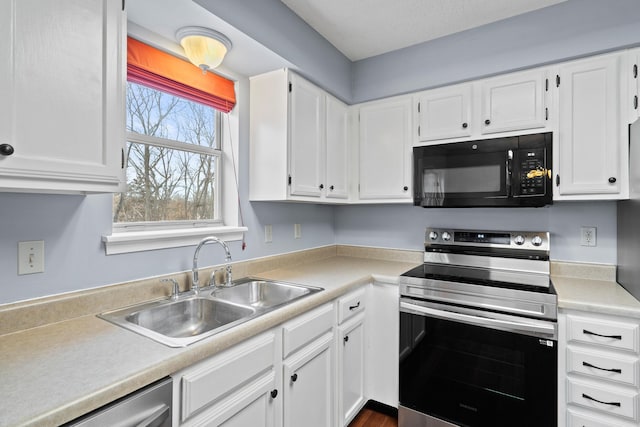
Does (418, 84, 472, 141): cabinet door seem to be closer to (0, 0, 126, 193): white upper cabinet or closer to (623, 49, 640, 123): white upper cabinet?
(623, 49, 640, 123): white upper cabinet

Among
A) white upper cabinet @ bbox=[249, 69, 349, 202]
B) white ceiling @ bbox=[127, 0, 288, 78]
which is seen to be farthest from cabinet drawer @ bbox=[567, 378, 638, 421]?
white ceiling @ bbox=[127, 0, 288, 78]

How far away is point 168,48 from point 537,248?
2456mm

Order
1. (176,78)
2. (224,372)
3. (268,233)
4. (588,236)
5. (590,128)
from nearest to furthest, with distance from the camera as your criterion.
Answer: (224,372) → (176,78) → (590,128) → (588,236) → (268,233)

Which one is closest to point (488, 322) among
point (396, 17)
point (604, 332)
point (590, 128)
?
point (604, 332)

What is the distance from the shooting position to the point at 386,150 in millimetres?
2412

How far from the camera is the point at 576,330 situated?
1.51m

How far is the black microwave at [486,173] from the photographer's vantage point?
6.09ft

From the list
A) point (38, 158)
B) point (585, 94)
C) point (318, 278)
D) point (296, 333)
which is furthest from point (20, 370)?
point (585, 94)

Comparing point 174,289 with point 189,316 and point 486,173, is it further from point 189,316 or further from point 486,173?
point 486,173

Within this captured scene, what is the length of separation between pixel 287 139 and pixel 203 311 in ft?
3.46

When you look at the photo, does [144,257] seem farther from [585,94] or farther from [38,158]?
[585,94]

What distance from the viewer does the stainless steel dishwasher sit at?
765mm

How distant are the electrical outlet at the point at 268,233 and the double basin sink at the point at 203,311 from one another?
411 millimetres

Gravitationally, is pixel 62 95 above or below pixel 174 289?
above
